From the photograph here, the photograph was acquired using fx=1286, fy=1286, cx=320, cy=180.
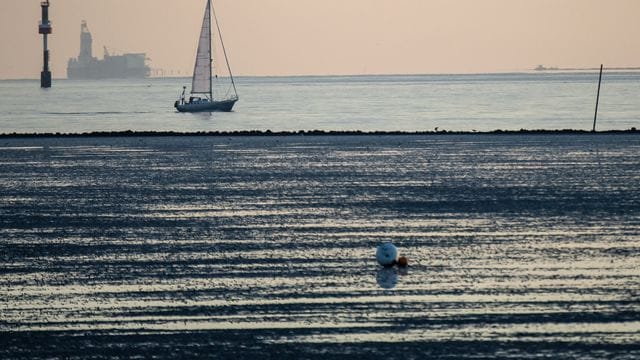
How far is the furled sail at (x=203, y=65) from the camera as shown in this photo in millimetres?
135125

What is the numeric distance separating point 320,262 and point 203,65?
374 ft

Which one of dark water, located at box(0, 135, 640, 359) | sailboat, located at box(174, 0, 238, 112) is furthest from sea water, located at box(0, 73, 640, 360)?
sailboat, located at box(174, 0, 238, 112)

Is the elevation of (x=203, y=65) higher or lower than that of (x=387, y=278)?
higher

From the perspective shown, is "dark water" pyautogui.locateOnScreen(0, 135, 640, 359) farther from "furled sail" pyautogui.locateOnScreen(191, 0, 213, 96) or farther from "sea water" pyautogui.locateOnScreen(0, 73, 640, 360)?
"furled sail" pyautogui.locateOnScreen(191, 0, 213, 96)

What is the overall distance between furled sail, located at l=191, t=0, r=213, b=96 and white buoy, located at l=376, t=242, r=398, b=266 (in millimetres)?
112747

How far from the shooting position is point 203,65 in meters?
136

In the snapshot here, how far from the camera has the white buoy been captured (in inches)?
907

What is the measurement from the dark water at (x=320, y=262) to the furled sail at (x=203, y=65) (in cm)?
8736

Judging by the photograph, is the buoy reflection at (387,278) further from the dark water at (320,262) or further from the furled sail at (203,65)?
the furled sail at (203,65)

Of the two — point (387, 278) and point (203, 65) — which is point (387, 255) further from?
point (203, 65)

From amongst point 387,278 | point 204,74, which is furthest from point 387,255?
point 204,74

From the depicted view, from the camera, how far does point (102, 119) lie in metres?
124

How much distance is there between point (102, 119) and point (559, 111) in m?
45.7

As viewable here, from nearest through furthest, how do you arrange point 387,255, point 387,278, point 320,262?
point 387,278, point 387,255, point 320,262
